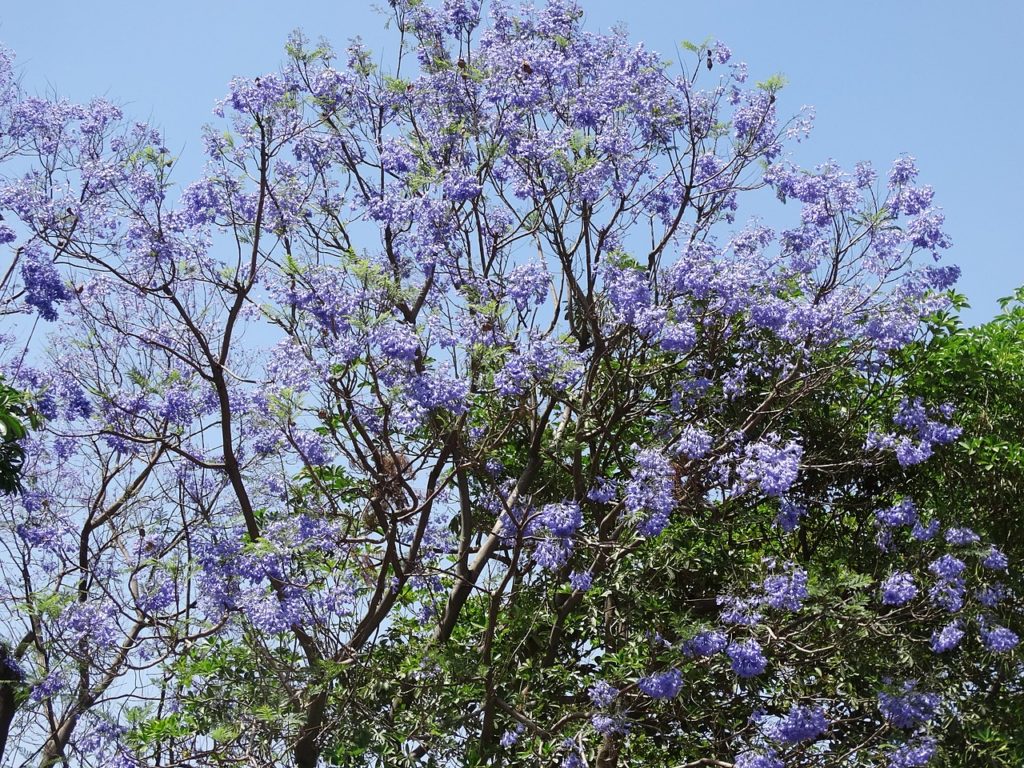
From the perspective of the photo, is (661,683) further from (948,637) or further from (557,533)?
(948,637)

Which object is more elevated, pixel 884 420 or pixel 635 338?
pixel 635 338

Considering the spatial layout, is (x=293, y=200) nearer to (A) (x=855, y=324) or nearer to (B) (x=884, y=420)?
(A) (x=855, y=324)

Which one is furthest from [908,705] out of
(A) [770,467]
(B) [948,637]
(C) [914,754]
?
(A) [770,467]

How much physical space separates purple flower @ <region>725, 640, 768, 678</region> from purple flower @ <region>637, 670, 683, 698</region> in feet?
1.20

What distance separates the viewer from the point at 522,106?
8.28 metres

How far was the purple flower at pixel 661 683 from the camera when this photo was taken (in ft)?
23.0

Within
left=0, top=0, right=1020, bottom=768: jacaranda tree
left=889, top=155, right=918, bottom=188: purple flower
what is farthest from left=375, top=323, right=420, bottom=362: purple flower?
left=889, top=155, right=918, bottom=188: purple flower

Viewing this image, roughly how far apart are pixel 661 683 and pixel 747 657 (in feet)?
1.76

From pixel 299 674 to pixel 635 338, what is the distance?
10.3ft

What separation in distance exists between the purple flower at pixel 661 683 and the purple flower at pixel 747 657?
365 millimetres

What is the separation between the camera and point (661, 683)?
703 centimetres

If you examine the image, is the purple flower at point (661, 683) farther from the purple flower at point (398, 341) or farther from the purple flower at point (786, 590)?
the purple flower at point (398, 341)

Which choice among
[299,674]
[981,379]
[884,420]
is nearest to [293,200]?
[299,674]

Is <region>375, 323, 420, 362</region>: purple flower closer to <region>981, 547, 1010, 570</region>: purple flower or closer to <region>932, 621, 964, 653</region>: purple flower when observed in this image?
<region>932, 621, 964, 653</region>: purple flower
